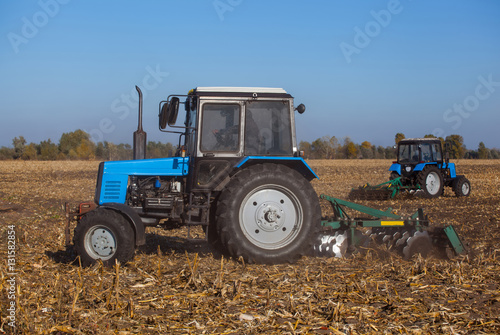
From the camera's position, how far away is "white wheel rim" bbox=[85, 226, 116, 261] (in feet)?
19.4

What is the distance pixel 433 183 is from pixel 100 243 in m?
12.6

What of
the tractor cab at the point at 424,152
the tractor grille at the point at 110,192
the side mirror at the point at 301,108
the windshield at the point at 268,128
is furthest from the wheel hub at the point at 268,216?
the tractor cab at the point at 424,152

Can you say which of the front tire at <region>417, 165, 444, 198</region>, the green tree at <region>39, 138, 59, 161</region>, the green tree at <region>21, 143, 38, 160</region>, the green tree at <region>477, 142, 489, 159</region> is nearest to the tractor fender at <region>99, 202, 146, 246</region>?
the front tire at <region>417, 165, 444, 198</region>

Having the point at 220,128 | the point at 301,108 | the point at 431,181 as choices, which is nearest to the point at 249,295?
the point at 220,128

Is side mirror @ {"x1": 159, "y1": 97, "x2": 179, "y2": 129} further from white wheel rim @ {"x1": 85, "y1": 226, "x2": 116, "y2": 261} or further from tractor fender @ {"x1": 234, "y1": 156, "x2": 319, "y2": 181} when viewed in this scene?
white wheel rim @ {"x1": 85, "y1": 226, "x2": 116, "y2": 261}

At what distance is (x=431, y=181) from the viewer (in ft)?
51.3

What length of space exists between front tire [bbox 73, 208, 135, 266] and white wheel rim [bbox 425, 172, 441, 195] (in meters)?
12.1

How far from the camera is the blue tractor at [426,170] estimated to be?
1552 cm

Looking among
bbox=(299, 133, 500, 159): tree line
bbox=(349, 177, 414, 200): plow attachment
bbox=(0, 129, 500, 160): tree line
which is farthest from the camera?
bbox=(299, 133, 500, 159): tree line

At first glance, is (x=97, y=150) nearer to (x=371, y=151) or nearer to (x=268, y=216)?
(x=371, y=151)

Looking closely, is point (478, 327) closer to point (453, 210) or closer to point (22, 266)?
point (22, 266)

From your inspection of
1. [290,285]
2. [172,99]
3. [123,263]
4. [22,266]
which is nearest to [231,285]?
[290,285]

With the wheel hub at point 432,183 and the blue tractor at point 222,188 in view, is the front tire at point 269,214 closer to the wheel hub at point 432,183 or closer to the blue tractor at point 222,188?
the blue tractor at point 222,188

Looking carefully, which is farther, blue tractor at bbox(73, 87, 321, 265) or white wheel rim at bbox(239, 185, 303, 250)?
white wheel rim at bbox(239, 185, 303, 250)
